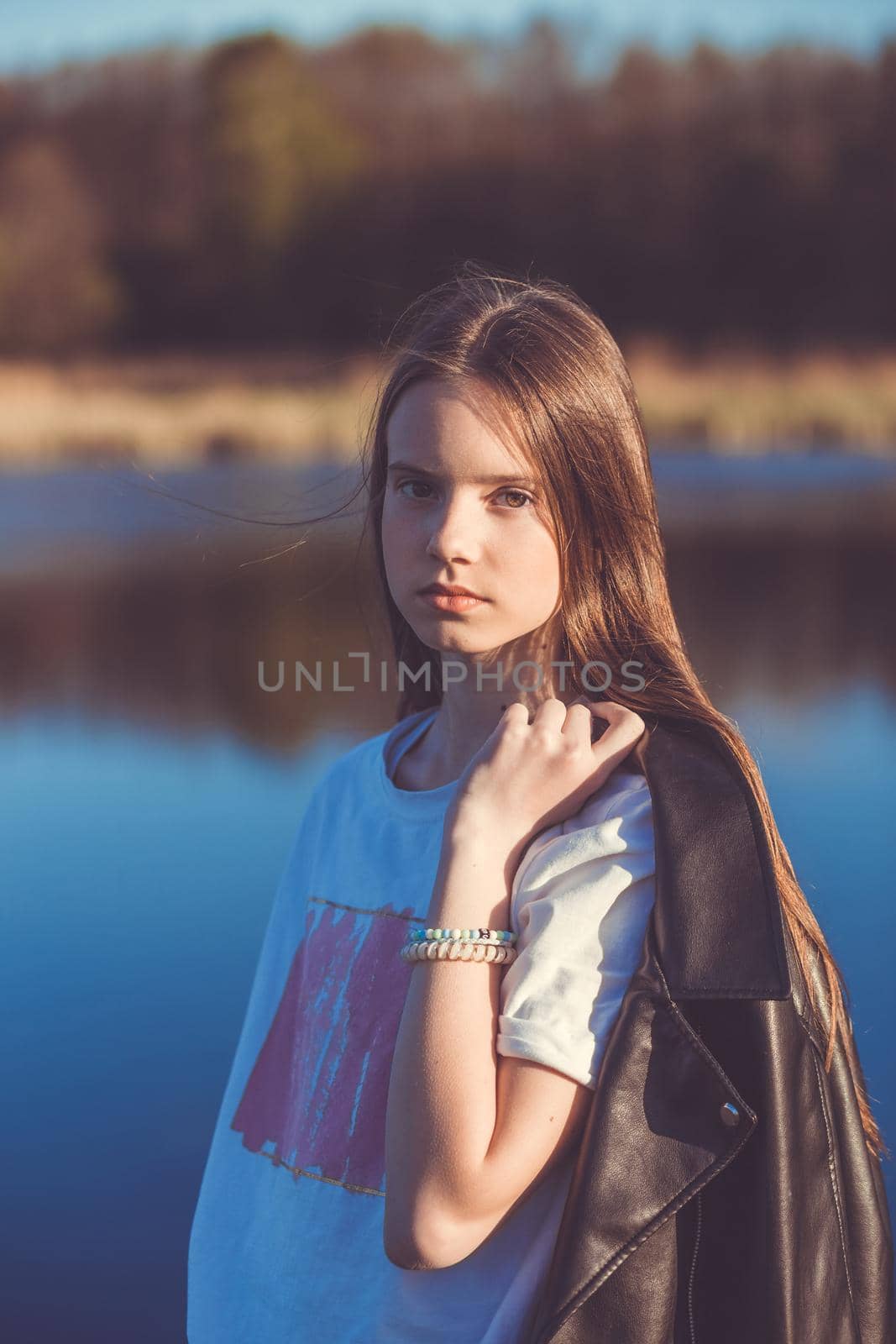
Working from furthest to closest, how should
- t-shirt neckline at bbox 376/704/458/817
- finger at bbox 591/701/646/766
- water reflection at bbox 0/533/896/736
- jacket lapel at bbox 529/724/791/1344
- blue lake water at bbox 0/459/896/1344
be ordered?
water reflection at bbox 0/533/896/736 < blue lake water at bbox 0/459/896/1344 < t-shirt neckline at bbox 376/704/458/817 < finger at bbox 591/701/646/766 < jacket lapel at bbox 529/724/791/1344

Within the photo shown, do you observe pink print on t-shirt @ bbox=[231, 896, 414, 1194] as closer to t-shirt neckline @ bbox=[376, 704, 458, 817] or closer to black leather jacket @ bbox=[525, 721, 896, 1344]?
t-shirt neckline @ bbox=[376, 704, 458, 817]

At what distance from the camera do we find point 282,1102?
3.34 feet

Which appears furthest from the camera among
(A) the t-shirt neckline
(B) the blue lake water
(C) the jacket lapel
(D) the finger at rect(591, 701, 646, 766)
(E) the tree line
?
(E) the tree line

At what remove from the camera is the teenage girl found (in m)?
0.78

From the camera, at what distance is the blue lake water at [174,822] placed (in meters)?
2.06

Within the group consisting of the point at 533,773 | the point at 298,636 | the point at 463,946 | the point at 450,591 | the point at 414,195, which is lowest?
the point at 463,946

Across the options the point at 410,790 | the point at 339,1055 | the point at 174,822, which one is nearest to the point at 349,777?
the point at 410,790

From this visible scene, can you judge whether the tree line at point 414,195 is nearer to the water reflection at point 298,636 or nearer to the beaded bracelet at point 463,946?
the water reflection at point 298,636

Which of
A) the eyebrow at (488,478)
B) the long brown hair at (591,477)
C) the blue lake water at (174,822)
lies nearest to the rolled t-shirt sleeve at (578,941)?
the long brown hair at (591,477)

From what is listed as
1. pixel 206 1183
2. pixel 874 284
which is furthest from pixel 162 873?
pixel 874 284

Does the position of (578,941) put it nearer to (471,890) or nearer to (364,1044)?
(471,890)

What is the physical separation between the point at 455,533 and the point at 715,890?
28 centimetres

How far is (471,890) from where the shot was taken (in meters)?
0.81

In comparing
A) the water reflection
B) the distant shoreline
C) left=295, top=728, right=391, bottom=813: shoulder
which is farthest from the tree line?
left=295, top=728, right=391, bottom=813: shoulder
